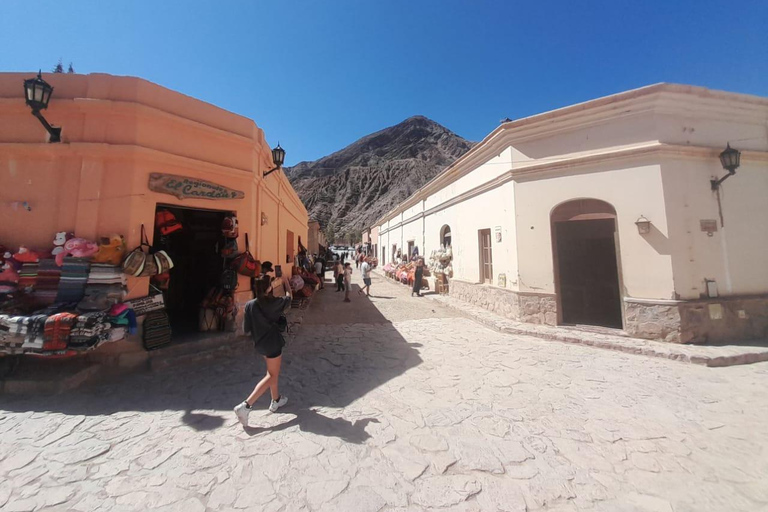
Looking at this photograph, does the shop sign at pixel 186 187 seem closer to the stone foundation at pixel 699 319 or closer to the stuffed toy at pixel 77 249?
the stuffed toy at pixel 77 249

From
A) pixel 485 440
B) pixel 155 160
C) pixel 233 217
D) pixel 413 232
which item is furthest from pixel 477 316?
pixel 413 232

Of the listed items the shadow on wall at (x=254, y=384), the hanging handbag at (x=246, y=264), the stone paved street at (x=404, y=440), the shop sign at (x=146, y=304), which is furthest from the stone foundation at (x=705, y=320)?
the shop sign at (x=146, y=304)

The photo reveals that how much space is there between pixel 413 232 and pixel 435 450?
14.5 meters

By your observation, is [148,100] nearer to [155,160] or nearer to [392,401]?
[155,160]

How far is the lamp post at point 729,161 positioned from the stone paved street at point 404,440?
369 centimetres

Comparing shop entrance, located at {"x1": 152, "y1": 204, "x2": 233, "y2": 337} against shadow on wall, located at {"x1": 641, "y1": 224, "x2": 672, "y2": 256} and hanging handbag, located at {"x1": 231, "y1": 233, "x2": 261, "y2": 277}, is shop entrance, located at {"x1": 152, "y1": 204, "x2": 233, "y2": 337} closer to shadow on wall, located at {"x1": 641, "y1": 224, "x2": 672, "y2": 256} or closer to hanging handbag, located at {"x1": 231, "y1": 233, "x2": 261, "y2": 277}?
hanging handbag, located at {"x1": 231, "y1": 233, "x2": 261, "y2": 277}

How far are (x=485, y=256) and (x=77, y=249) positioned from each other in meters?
9.16

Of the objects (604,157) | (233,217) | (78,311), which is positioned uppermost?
(604,157)

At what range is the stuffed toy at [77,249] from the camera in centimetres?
387

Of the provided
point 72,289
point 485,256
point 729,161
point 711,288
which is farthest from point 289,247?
point 729,161

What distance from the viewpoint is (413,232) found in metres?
16.8

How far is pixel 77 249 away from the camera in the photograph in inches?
153

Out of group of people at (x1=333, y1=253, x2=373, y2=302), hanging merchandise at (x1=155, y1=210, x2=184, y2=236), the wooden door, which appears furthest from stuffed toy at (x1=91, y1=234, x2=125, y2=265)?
the wooden door

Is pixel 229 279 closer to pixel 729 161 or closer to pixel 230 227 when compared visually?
pixel 230 227
